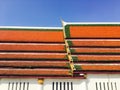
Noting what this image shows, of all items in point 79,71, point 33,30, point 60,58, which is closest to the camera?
point 79,71

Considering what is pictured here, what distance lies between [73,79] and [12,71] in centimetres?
474

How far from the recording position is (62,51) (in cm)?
2453

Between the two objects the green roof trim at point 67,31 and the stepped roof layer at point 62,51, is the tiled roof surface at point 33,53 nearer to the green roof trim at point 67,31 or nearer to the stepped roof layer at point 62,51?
the stepped roof layer at point 62,51

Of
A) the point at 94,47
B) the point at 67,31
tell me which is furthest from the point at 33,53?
the point at 94,47

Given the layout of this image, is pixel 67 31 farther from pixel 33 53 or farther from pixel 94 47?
pixel 33 53

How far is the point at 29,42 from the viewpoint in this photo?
83.3 feet

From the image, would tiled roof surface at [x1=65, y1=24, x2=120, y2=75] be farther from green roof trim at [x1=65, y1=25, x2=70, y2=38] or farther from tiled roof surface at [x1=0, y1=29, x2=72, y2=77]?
tiled roof surface at [x1=0, y1=29, x2=72, y2=77]

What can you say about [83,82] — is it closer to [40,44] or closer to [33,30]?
[40,44]

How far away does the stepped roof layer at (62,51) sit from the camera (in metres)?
22.6

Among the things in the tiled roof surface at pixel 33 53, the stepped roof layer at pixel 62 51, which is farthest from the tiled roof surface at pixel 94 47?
the tiled roof surface at pixel 33 53

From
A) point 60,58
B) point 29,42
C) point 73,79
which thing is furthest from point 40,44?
point 73,79

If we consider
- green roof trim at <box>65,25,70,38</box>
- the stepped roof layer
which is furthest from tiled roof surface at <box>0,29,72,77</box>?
green roof trim at <box>65,25,70,38</box>

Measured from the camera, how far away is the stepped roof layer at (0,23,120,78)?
2258 centimetres

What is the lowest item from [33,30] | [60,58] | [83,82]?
[83,82]
